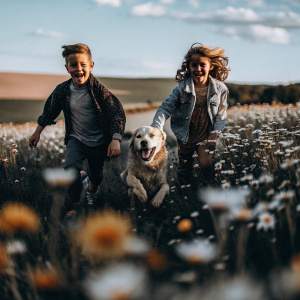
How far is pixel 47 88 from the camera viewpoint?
38.5 meters

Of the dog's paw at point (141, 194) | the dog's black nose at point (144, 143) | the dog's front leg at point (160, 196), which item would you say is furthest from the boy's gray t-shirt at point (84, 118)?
the dog's front leg at point (160, 196)

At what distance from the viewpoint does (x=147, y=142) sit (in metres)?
4.31

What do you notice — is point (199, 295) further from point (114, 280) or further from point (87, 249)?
point (87, 249)

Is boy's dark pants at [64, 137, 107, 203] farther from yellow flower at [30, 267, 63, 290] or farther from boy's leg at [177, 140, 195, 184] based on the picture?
yellow flower at [30, 267, 63, 290]

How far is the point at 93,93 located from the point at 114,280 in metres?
3.56

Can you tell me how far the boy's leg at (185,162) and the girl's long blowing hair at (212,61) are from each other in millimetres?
1019

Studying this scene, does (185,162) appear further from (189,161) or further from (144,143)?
(144,143)

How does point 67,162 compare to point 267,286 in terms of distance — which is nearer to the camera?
point 267,286

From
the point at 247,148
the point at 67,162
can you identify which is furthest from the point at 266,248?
the point at 247,148

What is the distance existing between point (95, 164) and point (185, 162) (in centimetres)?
136

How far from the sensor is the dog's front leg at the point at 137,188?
14.6ft

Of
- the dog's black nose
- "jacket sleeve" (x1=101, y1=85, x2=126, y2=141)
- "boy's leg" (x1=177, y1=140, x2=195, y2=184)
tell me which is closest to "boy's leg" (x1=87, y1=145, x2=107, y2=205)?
"jacket sleeve" (x1=101, y1=85, x2=126, y2=141)

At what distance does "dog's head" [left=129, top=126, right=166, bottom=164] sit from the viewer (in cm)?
435

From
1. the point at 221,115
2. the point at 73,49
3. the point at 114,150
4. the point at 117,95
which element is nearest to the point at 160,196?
the point at 114,150
